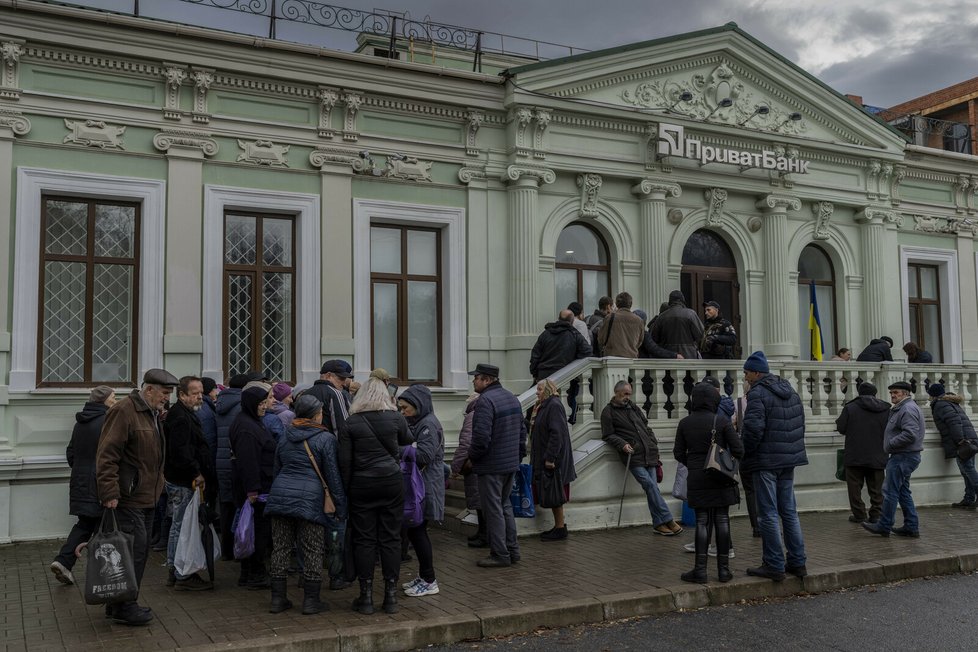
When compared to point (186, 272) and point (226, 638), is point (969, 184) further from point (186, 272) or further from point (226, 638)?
point (226, 638)

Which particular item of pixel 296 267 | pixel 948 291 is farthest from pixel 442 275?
pixel 948 291

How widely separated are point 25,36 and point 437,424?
295 inches

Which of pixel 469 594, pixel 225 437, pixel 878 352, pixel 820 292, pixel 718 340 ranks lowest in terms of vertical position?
pixel 469 594

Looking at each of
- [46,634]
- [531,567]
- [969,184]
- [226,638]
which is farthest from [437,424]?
[969,184]

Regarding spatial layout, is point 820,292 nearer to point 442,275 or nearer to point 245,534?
point 442,275

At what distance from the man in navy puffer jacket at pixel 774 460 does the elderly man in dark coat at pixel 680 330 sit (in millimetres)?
3873

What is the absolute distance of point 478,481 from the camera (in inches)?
360

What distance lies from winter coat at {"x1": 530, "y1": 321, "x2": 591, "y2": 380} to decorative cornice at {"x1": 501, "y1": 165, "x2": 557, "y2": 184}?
3121 millimetres

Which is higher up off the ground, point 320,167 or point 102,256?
point 320,167

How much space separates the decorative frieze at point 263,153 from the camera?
12609 mm

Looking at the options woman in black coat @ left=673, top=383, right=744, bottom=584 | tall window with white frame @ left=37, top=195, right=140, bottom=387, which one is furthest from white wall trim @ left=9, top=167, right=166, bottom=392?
woman in black coat @ left=673, top=383, right=744, bottom=584

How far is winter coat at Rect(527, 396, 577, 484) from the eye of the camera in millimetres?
9789

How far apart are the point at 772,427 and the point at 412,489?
3384 millimetres

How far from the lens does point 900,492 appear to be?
1073cm
